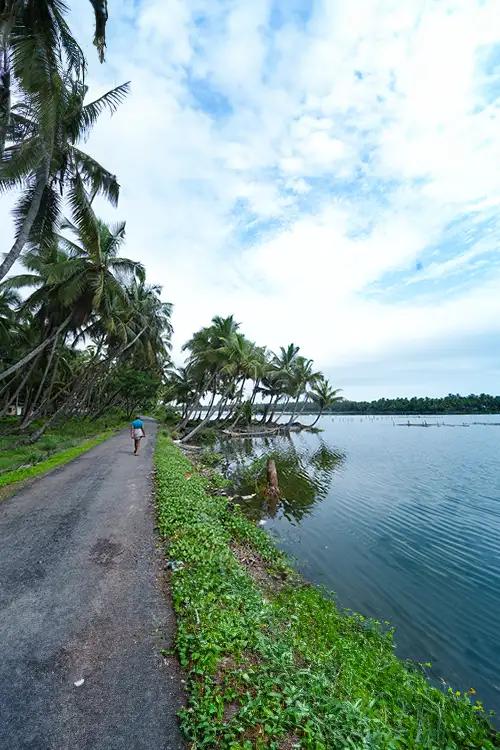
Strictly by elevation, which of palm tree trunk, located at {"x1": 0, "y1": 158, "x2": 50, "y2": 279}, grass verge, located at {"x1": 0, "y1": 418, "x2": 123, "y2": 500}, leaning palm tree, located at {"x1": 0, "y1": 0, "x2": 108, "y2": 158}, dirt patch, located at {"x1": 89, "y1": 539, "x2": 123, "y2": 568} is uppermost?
leaning palm tree, located at {"x1": 0, "y1": 0, "x2": 108, "y2": 158}

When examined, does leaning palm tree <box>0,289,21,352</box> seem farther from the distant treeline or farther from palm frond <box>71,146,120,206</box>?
the distant treeline

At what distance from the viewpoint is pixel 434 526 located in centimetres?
1185

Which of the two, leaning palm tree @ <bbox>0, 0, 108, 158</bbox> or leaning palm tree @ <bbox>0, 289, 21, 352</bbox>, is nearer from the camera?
leaning palm tree @ <bbox>0, 0, 108, 158</bbox>

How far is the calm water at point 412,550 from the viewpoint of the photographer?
6.18 metres

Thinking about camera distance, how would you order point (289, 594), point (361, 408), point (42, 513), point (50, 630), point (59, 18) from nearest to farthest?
point (50, 630) < point (289, 594) < point (42, 513) < point (59, 18) < point (361, 408)

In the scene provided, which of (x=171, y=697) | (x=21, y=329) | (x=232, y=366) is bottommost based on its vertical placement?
(x=171, y=697)

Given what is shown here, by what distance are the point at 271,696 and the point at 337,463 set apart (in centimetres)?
2287

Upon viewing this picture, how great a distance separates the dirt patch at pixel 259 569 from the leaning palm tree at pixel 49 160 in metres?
10.1

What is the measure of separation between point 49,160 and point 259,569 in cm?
1316

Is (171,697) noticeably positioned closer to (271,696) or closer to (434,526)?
(271,696)

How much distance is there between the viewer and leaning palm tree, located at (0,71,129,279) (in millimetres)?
9384

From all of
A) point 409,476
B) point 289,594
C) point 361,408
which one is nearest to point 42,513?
point 289,594

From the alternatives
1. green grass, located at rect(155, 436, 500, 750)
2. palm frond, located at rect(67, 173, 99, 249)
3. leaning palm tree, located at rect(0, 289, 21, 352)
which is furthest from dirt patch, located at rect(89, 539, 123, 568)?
leaning palm tree, located at rect(0, 289, 21, 352)

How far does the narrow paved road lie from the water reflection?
22.7ft
